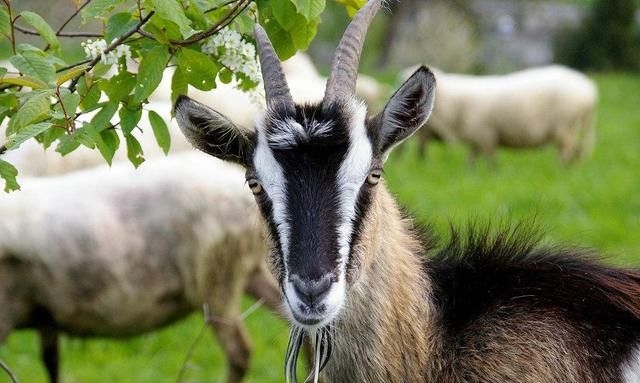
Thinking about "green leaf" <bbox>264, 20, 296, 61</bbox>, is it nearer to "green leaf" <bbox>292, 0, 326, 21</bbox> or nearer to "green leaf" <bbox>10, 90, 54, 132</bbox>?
"green leaf" <bbox>292, 0, 326, 21</bbox>

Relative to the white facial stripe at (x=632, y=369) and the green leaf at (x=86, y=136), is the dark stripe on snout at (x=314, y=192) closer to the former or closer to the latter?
the green leaf at (x=86, y=136)

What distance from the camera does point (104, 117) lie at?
2.98 metres

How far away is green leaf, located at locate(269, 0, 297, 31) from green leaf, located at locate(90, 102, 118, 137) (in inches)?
21.4

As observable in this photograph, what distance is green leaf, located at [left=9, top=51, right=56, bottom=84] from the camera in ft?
9.30

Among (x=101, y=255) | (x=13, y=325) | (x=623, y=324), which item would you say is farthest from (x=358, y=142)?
(x=13, y=325)

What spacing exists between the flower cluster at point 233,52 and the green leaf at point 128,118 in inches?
11.9

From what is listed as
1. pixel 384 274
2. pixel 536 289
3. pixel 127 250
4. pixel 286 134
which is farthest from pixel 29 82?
pixel 127 250

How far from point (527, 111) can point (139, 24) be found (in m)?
12.4

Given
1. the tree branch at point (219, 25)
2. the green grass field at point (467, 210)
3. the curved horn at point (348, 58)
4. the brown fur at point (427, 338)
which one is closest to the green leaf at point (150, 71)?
the tree branch at point (219, 25)

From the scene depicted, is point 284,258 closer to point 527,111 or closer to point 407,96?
point 407,96

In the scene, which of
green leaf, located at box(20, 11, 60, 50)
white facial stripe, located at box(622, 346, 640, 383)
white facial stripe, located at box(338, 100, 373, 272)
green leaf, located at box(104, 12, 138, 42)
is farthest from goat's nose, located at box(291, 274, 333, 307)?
white facial stripe, located at box(622, 346, 640, 383)

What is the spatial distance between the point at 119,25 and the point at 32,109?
1.47ft

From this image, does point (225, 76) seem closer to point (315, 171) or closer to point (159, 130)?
point (159, 130)

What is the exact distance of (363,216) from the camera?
312 cm
